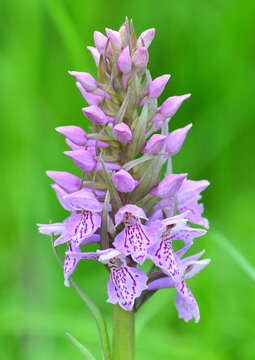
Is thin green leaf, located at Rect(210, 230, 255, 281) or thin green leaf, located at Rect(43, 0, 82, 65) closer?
thin green leaf, located at Rect(210, 230, 255, 281)

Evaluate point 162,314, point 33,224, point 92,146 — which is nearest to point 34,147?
point 33,224

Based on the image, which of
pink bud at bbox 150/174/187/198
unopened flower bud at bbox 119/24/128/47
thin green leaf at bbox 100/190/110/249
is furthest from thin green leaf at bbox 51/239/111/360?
unopened flower bud at bbox 119/24/128/47

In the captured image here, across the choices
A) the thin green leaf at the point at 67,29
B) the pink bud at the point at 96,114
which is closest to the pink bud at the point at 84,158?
the pink bud at the point at 96,114

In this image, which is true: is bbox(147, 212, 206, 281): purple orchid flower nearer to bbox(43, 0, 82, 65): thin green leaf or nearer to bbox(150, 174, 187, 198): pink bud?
bbox(150, 174, 187, 198): pink bud

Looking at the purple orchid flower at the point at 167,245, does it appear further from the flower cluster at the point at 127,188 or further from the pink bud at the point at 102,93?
the pink bud at the point at 102,93

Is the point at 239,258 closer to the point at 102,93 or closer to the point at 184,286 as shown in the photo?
the point at 184,286

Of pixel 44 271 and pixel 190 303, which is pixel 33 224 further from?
pixel 190 303
